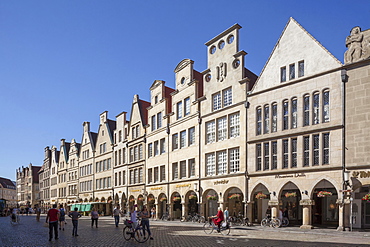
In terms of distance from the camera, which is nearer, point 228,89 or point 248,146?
point 248,146

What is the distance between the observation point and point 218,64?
122 ft

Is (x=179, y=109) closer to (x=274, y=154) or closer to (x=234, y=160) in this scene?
(x=234, y=160)

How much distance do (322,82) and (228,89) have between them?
982 cm

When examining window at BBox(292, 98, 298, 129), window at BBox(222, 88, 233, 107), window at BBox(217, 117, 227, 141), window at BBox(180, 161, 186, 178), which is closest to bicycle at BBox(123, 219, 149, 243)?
window at BBox(292, 98, 298, 129)

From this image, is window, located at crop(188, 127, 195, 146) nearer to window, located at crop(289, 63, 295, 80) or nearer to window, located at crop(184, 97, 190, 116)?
window, located at crop(184, 97, 190, 116)

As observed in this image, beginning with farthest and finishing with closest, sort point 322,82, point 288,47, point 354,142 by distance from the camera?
point 288,47, point 322,82, point 354,142

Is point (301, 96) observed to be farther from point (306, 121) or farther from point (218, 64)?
point (218, 64)

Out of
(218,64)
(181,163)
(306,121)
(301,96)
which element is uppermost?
(218,64)

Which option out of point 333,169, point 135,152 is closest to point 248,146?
point 333,169

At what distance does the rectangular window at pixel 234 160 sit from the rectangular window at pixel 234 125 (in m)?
1.35

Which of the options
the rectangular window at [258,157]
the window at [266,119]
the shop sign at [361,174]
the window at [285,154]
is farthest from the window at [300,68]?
the shop sign at [361,174]

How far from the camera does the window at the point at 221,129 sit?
1432 inches

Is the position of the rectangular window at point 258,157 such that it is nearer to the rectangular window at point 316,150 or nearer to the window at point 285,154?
the window at point 285,154

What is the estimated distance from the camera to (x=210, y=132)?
38219 mm
